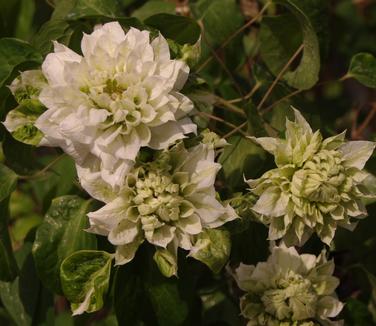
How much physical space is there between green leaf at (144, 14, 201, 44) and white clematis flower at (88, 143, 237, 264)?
0.20 meters

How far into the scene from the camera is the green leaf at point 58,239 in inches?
29.0

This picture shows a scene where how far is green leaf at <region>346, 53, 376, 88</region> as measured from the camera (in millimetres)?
840

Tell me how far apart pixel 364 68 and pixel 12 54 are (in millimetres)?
415

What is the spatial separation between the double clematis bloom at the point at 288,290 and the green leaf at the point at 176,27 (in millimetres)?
263

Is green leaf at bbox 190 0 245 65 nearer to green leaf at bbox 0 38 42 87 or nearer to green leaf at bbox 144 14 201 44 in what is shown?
green leaf at bbox 144 14 201 44

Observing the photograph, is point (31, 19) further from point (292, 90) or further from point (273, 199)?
point (273, 199)

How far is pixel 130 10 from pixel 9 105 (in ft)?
1.39

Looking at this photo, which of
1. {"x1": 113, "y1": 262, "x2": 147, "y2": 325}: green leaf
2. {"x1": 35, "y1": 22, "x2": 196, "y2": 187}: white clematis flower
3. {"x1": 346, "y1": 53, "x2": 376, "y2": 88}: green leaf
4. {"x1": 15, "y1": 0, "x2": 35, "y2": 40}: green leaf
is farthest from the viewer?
{"x1": 15, "y1": 0, "x2": 35, "y2": 40}: green leaf

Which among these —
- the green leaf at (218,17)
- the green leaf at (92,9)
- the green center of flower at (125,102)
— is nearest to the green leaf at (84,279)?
the green center of flower at (125,102)

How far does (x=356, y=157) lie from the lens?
2.22 ft

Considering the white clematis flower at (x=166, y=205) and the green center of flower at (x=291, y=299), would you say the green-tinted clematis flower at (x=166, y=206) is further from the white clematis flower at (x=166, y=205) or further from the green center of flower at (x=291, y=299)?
the green center of flower at (x=291, y=299)

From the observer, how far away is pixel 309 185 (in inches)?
25.2

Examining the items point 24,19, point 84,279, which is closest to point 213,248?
point 84,279

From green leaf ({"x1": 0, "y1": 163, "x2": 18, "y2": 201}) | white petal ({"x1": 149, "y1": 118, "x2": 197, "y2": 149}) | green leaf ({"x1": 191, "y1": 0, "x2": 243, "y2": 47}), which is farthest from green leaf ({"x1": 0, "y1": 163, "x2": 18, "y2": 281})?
green leaf ({"x1": 191, "y1": 0, "x2": 243, "y2": 47})
